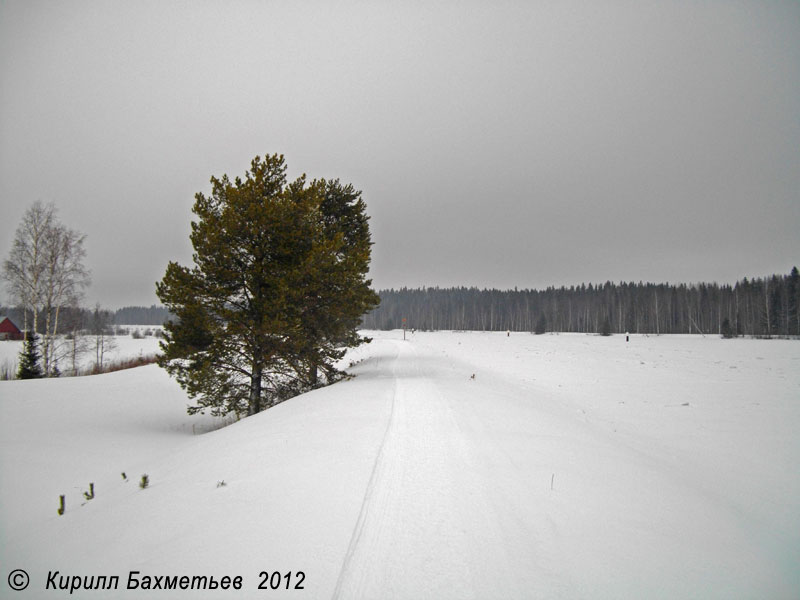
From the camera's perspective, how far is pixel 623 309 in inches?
3095

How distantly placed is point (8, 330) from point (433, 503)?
251 feet

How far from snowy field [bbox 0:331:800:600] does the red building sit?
60647 millimetres

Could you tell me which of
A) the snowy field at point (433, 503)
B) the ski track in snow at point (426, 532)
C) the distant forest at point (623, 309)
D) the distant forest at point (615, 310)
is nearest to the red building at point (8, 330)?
the distant forest at point (615, 310)

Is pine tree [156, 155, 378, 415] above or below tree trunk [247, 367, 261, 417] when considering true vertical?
above

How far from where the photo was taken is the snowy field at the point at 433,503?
2479 millimetres

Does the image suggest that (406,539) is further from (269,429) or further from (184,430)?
(184,430)

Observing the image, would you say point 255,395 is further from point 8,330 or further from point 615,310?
point 615,310

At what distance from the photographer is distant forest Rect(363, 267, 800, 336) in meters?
51.5

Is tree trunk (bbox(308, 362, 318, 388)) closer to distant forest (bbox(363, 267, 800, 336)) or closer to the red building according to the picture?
distant forest (bbox(363, 267, 800, 336))

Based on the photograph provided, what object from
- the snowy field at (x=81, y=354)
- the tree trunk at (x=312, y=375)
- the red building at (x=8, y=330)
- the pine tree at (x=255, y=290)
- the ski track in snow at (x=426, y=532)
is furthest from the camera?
the red building at (x=8, y=330)

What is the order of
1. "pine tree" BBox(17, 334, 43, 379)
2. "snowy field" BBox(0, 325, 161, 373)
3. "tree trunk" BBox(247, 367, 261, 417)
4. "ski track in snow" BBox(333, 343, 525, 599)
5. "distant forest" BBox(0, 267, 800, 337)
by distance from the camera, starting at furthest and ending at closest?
"distant forest" BBox(0, 267, 800, 337)
"snowy field" BBox(0, 325, 161, 373)
"pine tree" BBox(17, 334, 43, 379)
"tree trunk" BBox(247, 367, 261, 417)
"ski track in snow" BBox(333, 343, 525, 599)

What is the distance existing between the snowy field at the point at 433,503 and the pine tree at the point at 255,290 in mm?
Answer: 2677

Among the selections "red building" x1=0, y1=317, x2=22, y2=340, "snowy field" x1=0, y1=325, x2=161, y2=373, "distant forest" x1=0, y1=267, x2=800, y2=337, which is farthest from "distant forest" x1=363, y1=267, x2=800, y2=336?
"red building" x1=0, y1=317, x2=22, y2=340

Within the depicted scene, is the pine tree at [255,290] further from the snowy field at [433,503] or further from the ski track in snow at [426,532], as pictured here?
the ski track in snow at [426,532]
